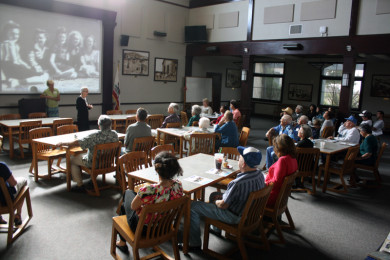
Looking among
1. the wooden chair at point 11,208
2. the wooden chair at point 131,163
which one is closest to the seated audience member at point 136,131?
the wooden chair at point 131,163

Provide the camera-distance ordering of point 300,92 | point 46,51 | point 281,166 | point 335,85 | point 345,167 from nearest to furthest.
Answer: point 281,166, point 345,167, point 46,51, point 335,85, point 300,92

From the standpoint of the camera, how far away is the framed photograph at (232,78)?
1516 cm

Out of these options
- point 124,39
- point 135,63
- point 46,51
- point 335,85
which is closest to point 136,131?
point 46,51

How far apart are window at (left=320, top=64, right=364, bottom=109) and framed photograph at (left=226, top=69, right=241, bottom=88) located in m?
3.83

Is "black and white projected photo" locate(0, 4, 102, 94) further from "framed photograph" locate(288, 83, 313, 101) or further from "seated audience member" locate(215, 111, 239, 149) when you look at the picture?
"framed photograph" locate(288, 83, 313, 101)

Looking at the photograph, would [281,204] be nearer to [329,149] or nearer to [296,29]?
[329,149]

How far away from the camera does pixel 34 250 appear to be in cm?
325

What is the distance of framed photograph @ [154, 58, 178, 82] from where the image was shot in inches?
470

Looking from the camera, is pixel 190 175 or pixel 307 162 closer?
pixel 190 175

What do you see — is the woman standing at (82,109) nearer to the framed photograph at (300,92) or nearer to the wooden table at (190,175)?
the wooden table at (190,175)

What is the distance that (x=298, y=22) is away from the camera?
9703 mm

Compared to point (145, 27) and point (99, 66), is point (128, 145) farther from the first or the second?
point (145, 27)

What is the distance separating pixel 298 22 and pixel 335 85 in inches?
219

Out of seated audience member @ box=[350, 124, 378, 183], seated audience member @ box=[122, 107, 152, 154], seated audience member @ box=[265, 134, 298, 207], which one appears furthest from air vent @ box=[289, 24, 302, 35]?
seated audience member @ box=[265, 134, 298, 207]
